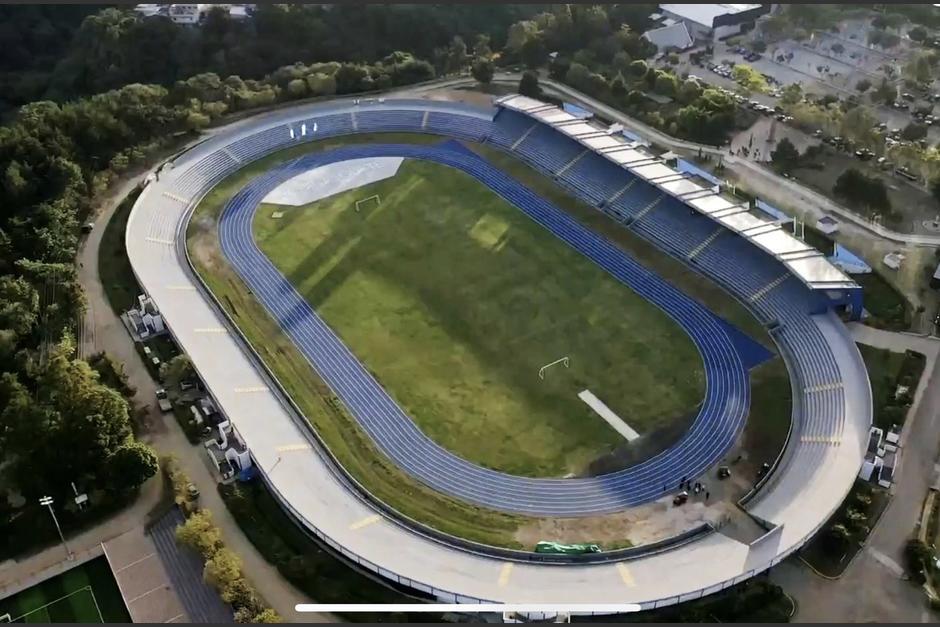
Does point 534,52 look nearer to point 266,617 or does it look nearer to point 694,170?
point 694,170

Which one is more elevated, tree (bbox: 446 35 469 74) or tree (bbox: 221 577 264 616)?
tree (bbox: 446 35 469 74)

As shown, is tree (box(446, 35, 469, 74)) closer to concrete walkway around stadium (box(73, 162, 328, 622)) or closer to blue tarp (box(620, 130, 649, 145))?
blue tarp (box(620, 130, 649, 145))

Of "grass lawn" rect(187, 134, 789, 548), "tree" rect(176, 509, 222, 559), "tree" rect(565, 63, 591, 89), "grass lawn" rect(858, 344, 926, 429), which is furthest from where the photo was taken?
"tree" rect(565, 63, 591, 89)

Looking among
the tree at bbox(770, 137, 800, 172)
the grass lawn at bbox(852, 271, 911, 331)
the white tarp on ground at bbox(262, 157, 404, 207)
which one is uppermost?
the white tarp on ground at bbox(262, 157, 404, 207)

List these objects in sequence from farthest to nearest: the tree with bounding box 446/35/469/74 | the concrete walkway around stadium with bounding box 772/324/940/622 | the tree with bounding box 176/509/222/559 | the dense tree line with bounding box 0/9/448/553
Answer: the tree with bounding box 446/35/469/74
the dense tree line with bounding box 0/9/448/553
the tree with bounding box 176/509/222/559
the concrete walkway around stadium with bounding box 772/324/940/622

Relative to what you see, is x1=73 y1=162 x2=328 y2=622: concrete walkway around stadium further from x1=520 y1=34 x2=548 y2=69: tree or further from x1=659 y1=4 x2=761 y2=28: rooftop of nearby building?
x1=659 y1=4 x2=761 y2=28: rooftop of nearby building

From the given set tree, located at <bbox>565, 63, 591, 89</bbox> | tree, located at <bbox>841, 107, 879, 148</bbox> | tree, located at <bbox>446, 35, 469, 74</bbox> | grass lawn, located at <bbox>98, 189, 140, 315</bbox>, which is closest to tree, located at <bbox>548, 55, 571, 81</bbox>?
tree, located at <bbox>565, 63, 591, 89</bbox>

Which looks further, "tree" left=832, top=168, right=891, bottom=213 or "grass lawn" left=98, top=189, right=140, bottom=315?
"tree" left=832, top=168, right=891, bottom=213

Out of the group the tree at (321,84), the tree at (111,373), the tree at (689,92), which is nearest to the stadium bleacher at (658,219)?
the tree at (321,84)
